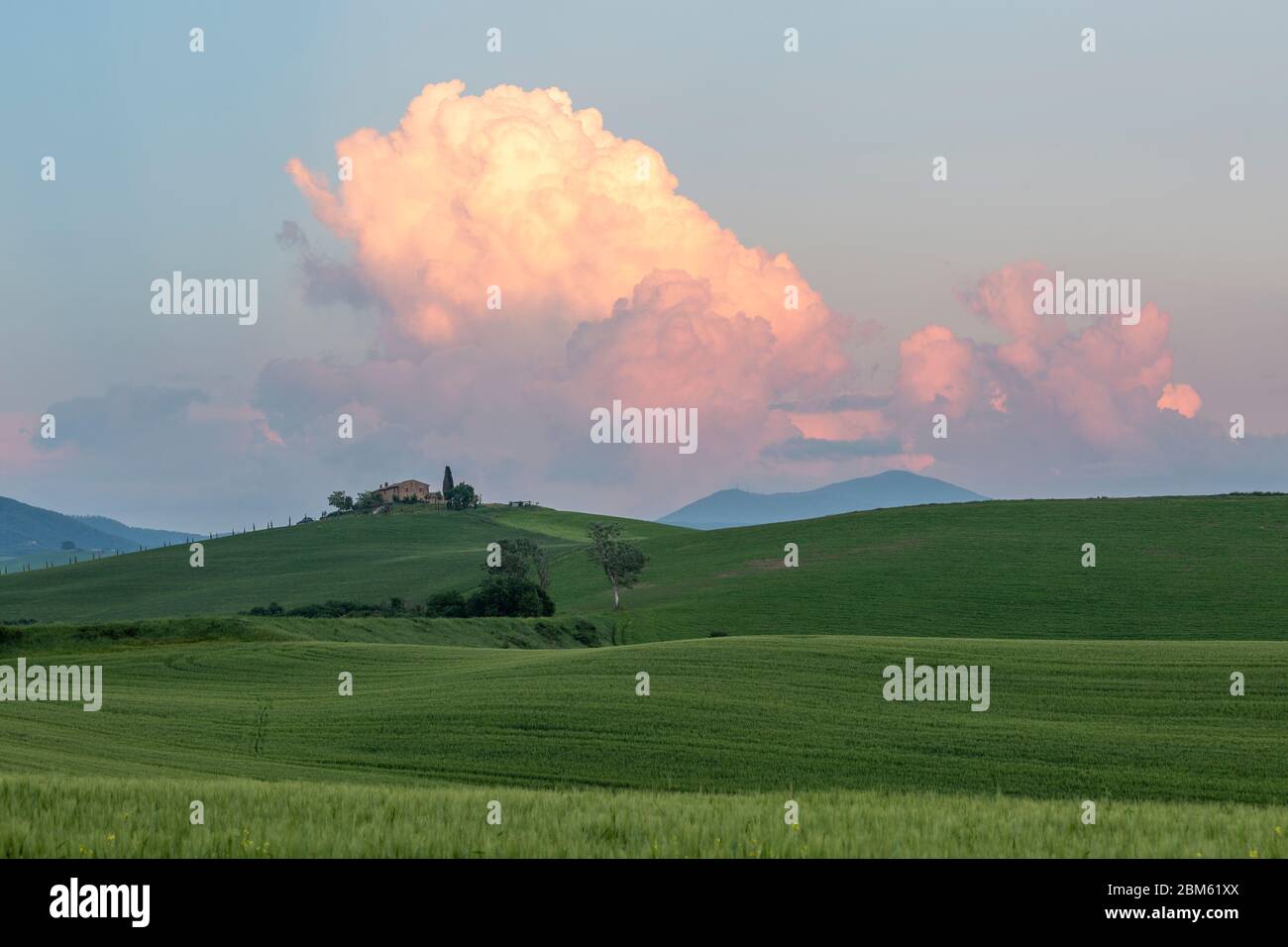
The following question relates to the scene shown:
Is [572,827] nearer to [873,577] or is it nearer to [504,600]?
[504,600]

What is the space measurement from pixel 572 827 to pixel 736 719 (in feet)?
75.7

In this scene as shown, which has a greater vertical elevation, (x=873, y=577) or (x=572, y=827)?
(x=873, y=577)

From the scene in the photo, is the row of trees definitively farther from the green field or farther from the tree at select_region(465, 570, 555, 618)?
the green field

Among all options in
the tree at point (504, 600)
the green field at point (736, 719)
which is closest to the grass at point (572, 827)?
the green field at point (736, 719)

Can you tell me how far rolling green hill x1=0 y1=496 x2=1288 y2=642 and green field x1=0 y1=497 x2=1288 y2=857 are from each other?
50cm

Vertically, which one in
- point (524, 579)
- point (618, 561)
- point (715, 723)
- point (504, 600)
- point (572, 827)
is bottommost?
point (715, 723)

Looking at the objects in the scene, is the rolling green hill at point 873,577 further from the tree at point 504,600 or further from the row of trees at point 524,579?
the tree at point 504,600

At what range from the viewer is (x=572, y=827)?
1110 centimetres

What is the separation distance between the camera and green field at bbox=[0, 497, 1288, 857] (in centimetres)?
1144

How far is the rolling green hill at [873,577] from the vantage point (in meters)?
80.4

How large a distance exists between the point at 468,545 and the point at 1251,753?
13314 centimetres

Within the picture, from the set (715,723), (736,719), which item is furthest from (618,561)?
(715,723)
